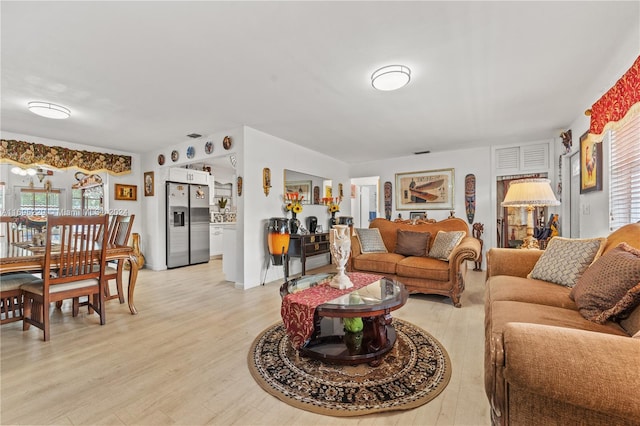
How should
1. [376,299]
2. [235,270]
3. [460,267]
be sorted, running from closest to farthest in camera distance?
[376,299], [460,267], [235,270]

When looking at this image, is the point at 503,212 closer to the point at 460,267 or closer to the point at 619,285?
the point at 460,267

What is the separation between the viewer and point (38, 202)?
181 inches

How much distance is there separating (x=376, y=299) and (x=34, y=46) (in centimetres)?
300

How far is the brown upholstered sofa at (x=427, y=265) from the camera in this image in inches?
124

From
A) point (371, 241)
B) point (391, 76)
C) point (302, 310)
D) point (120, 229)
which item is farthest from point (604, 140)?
point (120, 229)

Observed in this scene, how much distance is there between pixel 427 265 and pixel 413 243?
588 mm

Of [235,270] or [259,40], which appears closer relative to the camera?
[259,40]

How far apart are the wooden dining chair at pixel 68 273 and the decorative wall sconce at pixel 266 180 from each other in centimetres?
204

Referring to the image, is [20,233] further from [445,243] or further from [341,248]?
[445,243]

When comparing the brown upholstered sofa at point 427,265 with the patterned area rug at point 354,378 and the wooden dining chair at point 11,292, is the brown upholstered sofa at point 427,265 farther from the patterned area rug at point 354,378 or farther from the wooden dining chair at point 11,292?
the wooden dining chair at point 11,292

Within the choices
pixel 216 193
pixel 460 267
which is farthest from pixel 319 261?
pixel 216 193

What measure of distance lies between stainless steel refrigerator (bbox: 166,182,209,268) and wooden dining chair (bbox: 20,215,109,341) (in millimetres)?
2642

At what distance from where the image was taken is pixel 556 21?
1.76 metres

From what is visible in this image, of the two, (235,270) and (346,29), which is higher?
(346,29)
